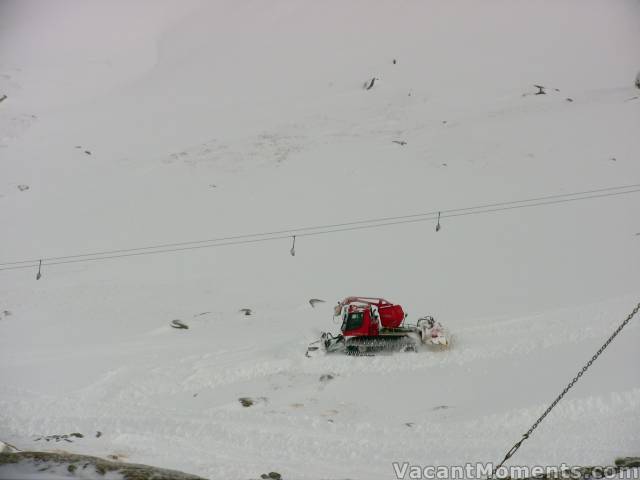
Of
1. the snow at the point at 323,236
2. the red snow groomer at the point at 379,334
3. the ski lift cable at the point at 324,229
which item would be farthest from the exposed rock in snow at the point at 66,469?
the ski lift cable at the point at 324,229

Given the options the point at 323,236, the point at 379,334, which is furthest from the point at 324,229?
the point at 379,334

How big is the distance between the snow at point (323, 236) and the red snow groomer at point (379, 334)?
0.41 meters

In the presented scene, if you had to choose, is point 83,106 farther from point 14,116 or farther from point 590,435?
point 590,435

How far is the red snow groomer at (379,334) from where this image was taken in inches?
557

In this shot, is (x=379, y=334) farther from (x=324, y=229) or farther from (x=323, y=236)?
(x=324, y=229)

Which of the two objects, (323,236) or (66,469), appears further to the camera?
(323,236)

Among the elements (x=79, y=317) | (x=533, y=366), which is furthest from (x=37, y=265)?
(x=533, y=366)

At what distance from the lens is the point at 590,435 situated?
10.1 metres

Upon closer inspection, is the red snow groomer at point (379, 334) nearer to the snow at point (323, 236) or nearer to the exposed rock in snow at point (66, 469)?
the snow at point (323, 236)

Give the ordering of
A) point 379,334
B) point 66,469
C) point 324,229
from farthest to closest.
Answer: point 324,229 → point 379,334 → point 66,469

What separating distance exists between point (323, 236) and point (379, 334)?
836 cm

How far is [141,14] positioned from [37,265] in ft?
141

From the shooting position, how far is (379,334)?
14336 millimetres

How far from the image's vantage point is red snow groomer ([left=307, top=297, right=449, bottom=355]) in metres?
14.1
